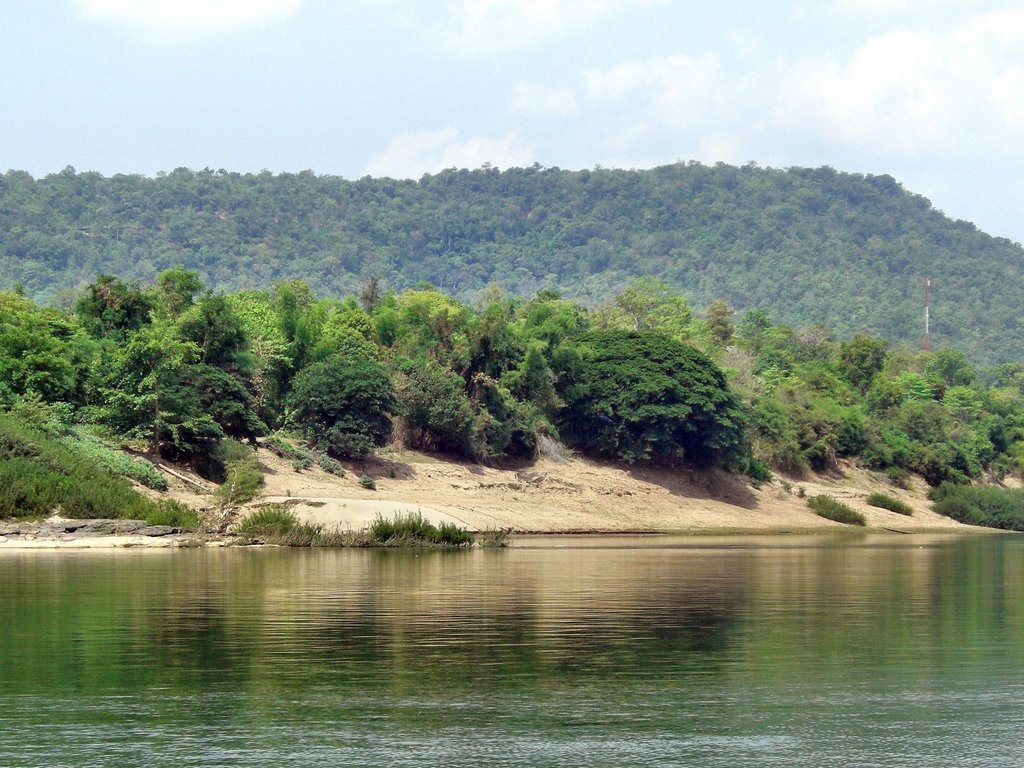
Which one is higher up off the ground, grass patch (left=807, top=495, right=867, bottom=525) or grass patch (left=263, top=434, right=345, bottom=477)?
grass patch (left=263, top=434, right=345, bottom=477)

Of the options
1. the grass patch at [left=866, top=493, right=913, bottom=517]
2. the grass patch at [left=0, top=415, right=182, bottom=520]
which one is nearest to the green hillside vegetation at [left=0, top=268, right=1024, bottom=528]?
the grass patch at [left=0, top=415, right=182, bottom=520]

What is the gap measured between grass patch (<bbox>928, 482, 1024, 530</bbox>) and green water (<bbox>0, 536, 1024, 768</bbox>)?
5647 cm

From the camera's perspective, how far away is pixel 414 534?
50.7 meters

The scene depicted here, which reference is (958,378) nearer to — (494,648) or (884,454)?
(884,454)

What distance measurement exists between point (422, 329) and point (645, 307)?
5071 cm

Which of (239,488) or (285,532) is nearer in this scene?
(285,532)

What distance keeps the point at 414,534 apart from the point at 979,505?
53206 mm

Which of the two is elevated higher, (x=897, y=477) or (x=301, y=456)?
(x=301, y=456)

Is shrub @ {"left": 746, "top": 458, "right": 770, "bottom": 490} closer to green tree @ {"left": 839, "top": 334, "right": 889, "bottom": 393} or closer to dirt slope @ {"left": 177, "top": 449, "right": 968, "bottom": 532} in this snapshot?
dirt slope @ {"left": 177, "top": 449, "right": 968, "bottom": 532}

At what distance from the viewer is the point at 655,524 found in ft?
236

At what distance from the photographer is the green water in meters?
15.7

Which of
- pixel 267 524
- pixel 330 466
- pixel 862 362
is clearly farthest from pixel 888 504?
pixel 267 524

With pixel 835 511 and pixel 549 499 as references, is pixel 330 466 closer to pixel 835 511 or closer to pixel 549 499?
pixel 549 499

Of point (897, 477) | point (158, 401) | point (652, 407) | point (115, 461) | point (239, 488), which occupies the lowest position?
point (897, 477)
